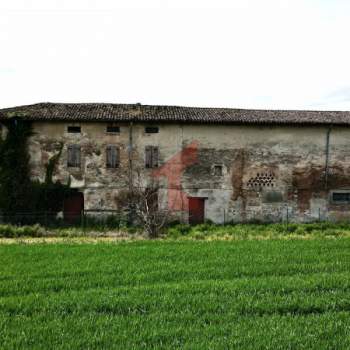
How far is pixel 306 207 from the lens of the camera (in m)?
23.8

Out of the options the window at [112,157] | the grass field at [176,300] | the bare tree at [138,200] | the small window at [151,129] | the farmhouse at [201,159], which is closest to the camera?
the grass field at [176,300]

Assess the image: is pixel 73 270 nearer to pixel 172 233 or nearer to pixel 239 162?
pixel 172 233

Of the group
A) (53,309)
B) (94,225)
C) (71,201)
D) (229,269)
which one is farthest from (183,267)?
(71,201)

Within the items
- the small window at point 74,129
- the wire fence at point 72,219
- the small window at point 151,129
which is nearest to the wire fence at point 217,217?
the wire fence at point 72,219

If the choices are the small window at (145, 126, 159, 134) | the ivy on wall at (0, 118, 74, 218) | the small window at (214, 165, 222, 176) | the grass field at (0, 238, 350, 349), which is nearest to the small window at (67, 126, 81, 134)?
the ivy on wall at (0, 118, 74, 218)

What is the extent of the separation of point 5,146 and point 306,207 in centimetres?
1640

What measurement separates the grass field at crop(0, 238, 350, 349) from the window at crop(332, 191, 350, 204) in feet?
41.5

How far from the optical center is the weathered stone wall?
23156 millimetres

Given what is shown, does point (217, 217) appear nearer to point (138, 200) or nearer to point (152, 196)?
point (152, 196)

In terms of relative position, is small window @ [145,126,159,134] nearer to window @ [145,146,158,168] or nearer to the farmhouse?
the farmhouse

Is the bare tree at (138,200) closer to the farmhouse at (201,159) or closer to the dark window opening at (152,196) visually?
the dark window opening at (152,196)

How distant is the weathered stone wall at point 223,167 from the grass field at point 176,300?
440 inches

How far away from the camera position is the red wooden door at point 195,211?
2336 cm

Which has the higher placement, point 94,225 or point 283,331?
point 283,331
